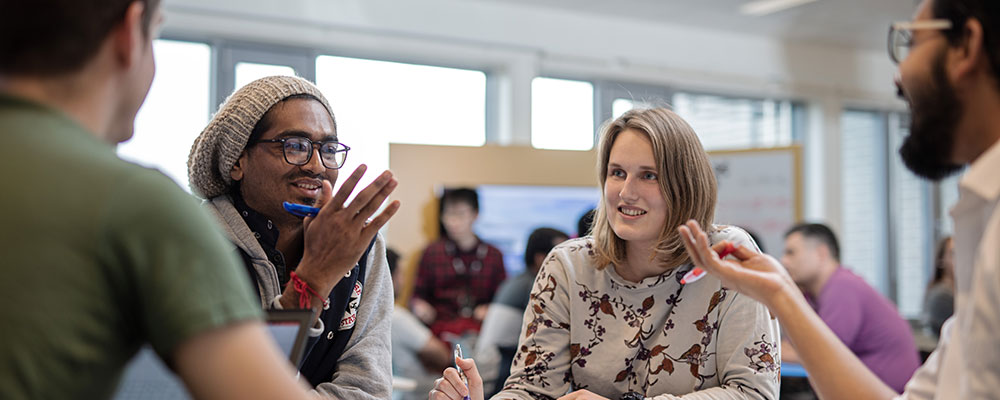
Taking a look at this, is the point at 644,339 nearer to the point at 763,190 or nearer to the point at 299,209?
the point at 299,209

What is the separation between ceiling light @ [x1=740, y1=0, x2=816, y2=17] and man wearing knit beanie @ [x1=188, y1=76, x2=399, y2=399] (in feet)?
19.1

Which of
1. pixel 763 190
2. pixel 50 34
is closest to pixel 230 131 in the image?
pixel 50 34

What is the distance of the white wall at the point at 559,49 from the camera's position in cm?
605

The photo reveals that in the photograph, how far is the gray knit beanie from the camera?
169 cm

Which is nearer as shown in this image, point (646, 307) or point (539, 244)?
point (646, 307)

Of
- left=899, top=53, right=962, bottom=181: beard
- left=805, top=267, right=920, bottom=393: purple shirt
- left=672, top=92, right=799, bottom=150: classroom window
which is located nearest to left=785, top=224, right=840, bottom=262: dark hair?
left=805, top=267, right=920, bottom=393: purple shirt

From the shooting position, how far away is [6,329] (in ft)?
2.25

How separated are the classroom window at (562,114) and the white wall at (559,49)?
5.7 inches

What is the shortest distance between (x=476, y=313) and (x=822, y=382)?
4099mm

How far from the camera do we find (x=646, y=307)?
1.97m

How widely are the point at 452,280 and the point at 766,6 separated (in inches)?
142

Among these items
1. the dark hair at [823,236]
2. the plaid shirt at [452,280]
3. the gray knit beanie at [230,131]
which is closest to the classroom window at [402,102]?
the plaid shirt at [452,280]

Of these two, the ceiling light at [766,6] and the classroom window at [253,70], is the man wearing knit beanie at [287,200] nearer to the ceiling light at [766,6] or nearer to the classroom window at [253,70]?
the classroom window at [253,70]

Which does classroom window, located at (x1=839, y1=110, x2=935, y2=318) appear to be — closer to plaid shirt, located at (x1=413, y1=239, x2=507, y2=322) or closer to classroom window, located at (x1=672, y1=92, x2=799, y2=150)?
classroom window, located at (x1=672, y1=92, x2=799, y2=150)
